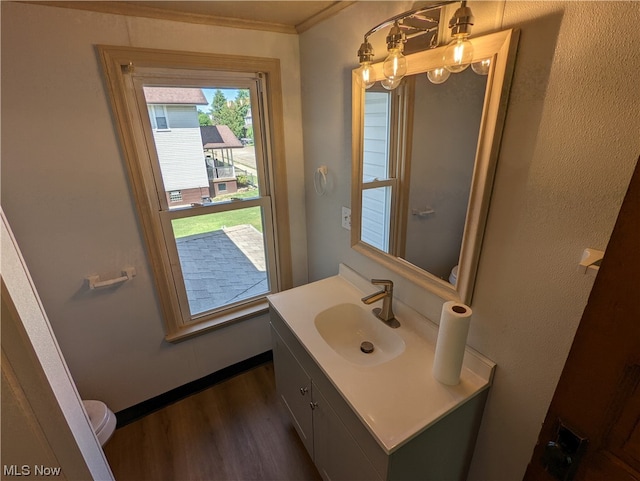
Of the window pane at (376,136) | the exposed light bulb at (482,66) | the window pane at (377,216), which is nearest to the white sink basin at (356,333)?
the window pane at (377,216)

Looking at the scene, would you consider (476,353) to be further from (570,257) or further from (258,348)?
(258,348)

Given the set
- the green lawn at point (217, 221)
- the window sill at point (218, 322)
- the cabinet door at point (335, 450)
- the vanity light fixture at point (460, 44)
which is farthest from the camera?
the window sill at point (218, 322)

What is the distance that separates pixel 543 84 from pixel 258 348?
2.13 metres

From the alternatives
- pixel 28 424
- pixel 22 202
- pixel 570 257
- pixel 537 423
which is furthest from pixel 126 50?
pixel 537 423

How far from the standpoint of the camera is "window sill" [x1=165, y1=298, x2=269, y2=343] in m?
1.80

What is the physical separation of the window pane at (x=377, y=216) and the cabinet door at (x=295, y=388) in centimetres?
68

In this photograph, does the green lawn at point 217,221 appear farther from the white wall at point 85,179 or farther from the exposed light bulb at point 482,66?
the exposed light bulb at point 482,66

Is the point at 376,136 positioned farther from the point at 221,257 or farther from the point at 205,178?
the point at 221,257

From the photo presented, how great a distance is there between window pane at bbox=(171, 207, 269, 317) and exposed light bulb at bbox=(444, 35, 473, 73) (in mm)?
1331

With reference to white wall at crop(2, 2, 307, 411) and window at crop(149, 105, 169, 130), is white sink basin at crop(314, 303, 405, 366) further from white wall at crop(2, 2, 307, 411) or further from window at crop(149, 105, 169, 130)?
window at crop(149, 105, 169, 130)

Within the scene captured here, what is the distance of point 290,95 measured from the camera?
170cm

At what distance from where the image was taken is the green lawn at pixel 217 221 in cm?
169

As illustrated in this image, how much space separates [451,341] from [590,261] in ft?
1.44

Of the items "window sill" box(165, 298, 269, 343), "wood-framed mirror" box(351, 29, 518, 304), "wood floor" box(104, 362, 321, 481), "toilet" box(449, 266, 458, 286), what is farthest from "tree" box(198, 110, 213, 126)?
"wood floor" box(104, 362, 321, 481)
